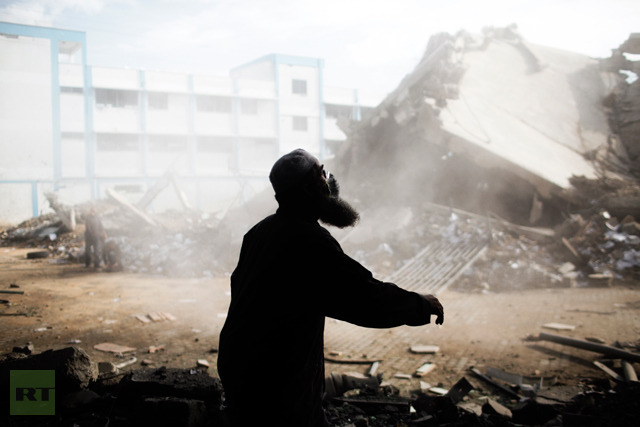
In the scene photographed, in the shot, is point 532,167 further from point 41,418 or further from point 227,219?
point 41,418

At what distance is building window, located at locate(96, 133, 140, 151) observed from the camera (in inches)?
896

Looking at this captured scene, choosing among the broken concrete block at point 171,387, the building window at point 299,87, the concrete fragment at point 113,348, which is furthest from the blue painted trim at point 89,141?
the broken concrete block at point 171,387

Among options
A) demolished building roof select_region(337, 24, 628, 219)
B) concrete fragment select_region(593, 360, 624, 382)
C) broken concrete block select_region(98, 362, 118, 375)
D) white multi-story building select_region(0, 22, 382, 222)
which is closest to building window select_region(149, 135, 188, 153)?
white multi-story building select_region(0, 22, 382, 222)

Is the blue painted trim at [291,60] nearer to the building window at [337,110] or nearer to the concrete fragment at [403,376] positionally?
the building window at [337,110]

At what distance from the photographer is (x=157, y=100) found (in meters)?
23.5

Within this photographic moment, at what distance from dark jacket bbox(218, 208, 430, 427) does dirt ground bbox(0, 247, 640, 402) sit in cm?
280

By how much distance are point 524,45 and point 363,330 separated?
14.2 metres

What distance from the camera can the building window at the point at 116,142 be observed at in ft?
74.7

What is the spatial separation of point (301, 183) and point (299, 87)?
24.5 meters

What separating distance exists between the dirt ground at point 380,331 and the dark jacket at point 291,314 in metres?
2.80

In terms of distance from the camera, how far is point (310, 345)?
1637mm

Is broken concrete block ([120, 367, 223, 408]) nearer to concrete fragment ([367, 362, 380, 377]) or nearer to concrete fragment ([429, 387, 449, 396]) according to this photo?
concrete fragment ([367, 362, 380, 377])

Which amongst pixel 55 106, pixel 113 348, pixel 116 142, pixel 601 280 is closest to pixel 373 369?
pixel 113 348

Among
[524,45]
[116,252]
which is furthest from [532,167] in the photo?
[116,252]
